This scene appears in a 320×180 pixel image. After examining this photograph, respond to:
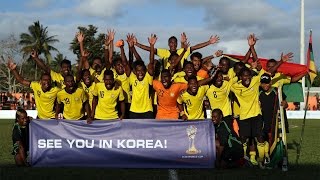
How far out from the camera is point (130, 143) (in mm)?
10094

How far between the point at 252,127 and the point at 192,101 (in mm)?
1351

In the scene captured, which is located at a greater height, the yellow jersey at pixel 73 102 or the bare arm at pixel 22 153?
the yellow jersey at pixel 73 102

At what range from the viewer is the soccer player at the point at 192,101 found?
10.3 metres

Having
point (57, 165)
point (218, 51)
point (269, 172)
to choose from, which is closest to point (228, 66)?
point (218, 51)

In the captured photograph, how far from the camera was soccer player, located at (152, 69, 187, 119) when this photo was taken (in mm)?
10523

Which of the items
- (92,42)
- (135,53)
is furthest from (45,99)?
(92,42)

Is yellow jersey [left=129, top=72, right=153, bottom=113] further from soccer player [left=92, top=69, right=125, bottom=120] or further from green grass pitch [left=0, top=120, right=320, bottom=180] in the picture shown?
green grass pitch [left=0, top=120, right=320, bottom=180]

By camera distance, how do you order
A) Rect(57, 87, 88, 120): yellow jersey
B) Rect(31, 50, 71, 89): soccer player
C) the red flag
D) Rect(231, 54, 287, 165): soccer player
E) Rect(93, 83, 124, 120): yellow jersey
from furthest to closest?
the red flag < Rect(31, 50, 71, 89): soccer player < Rect(57, 87, 88, 120): yellow jersey < Rect(93, 83, 124, 120): yellow jersey < Rect(231, 54, 287, 165): soccer player

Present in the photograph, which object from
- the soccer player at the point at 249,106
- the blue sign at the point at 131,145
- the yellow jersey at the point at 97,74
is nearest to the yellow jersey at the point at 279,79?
the soccer player at the point at 249,106

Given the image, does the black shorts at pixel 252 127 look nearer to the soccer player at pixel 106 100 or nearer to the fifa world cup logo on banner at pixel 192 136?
the fifa world cup logo on banner at pixel 192 136

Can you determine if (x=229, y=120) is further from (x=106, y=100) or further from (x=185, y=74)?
(x=106, y=100)

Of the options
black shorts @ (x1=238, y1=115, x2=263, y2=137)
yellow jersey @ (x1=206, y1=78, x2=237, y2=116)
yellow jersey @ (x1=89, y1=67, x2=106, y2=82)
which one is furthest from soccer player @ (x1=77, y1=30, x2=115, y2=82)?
black shorts @ (x1=238, y1=115, x2=263, y2=137)

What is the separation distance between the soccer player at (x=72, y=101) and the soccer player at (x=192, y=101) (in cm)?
192

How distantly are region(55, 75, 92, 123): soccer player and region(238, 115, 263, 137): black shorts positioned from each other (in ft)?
10.3
